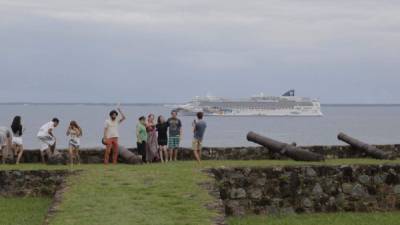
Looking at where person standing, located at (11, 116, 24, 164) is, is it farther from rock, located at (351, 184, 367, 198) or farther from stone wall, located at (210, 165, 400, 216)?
rock, located at (351, 184, 367, 198)

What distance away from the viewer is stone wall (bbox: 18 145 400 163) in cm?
2082

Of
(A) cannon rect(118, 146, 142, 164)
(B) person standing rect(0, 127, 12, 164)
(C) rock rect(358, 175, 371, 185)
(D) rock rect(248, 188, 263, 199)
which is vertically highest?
(B) person standing rect(0, 127, 12, 164)

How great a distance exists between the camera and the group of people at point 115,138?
65.1 feet

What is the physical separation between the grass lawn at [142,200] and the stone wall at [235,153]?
3102 millimetres

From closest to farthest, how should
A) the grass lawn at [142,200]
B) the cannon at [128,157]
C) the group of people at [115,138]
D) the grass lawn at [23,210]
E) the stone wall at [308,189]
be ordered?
the grass lawn at [142,200] < the grass lawn at [23,210] < the stone wall at [308,189] < the cannon at [128,157] < the group of people at [115,138]

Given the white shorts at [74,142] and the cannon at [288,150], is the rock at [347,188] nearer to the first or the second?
the cannon at [288,150]

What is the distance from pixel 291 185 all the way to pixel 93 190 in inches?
190

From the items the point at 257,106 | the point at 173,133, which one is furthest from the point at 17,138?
the point at 257,106

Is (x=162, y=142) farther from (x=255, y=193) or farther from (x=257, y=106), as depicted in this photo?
(x=257, y=106)

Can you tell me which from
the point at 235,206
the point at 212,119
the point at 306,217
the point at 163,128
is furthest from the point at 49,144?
the point at 212,119

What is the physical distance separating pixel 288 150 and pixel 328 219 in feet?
17.0

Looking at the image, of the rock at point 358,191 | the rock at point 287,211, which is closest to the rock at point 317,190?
the rock at point 287,211

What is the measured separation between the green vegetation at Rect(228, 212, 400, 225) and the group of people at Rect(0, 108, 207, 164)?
492 centimetres

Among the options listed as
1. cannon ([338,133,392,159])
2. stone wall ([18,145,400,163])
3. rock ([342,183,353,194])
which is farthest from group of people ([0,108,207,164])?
cannon ([338,133,392,159])
